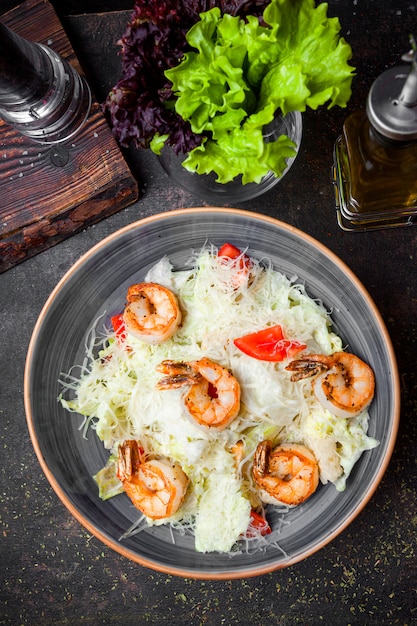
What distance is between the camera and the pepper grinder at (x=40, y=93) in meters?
2.22

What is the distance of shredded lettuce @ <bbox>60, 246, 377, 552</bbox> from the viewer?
2244 millimetres

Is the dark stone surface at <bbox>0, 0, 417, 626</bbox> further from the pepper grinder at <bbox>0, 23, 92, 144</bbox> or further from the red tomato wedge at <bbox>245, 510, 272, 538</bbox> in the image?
the red tomato wedge at <bbox>245, 510, 272, 538</bbox>

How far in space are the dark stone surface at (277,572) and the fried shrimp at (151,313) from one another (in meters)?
0.42

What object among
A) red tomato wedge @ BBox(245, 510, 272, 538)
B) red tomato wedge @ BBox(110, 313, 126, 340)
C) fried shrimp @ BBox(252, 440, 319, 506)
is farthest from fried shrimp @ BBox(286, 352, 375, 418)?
red tomato wedge @ BBox(110, 313, 126, 340)

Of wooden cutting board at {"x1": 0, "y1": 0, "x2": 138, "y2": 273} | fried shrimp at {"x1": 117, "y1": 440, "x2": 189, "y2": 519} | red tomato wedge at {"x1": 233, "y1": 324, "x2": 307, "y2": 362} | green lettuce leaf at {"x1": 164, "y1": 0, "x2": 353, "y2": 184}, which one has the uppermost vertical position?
green lettuce leaf at {"x1": 164, "y1": 0, "x2": 353, "y2": 184}

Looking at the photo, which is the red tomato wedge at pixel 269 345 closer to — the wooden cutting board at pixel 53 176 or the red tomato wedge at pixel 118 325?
the red tomato wedge at pixel 118 325

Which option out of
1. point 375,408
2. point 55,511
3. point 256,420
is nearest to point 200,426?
point 256,420

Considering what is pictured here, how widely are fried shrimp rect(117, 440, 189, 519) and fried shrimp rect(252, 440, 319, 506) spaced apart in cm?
28

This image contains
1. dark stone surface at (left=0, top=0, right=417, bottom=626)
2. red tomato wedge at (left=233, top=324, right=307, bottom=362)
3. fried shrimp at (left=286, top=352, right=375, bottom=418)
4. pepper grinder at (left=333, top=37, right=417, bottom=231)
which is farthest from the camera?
dark stone surface at (left=0, top=0, right=417, bottom=626)

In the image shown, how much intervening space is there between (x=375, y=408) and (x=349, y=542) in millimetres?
621

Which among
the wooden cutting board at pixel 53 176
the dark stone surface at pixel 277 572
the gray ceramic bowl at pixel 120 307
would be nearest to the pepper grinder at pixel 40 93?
the wooden cutting board at pixel 53 176

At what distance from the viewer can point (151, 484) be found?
2.20 metres

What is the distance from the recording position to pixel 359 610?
2529mm

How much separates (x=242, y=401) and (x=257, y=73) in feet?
3.60
